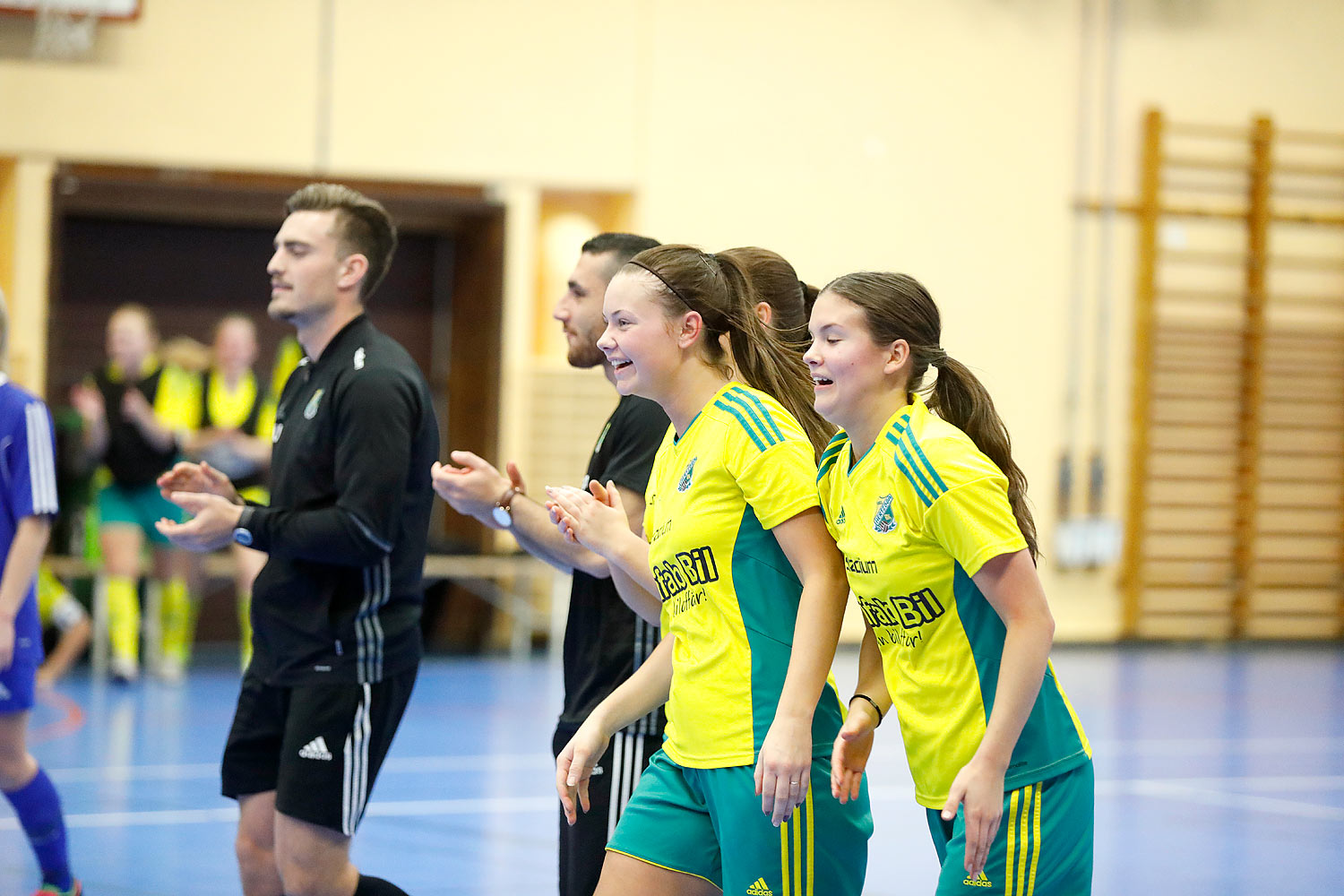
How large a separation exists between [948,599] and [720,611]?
379 millimetres

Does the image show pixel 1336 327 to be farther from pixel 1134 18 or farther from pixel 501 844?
pixel 501 844

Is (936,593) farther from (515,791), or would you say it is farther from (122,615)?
(122,615)

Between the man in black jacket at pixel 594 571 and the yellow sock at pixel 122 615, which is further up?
the man in black jacket at pixel 594 571

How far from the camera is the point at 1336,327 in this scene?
1178cm

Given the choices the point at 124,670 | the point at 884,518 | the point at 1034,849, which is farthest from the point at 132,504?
the point at 1034,849

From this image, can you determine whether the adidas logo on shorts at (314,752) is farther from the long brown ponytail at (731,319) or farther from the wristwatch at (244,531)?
the long brown ponytail at (731,319)

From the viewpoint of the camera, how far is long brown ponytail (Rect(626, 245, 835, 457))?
98.8 inches

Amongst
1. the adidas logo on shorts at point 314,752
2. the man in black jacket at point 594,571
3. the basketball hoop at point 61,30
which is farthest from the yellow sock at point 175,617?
the man in black jacket at point 594,571

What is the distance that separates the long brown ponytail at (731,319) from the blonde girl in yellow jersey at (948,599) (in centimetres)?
21

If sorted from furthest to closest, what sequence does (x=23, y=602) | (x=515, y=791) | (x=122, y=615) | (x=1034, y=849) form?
(x=122, y=615) → (x=515, y=791) → (x=23, y=602) → (x=1034, y=849)

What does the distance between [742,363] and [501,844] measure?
287 cm

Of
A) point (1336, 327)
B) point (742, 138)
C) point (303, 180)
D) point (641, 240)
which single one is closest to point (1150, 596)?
point (1336, 327)

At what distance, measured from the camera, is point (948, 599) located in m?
2.25

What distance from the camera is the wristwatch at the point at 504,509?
2.96m
